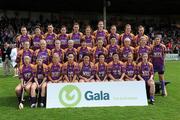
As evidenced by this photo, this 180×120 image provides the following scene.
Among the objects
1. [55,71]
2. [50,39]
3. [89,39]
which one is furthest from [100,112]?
[50,39]

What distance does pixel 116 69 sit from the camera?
36.8 ft

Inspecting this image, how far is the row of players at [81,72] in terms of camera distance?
10.9m

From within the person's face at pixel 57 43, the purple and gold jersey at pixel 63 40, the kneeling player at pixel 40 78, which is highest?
the purple and gold jersey at pixel 63 40

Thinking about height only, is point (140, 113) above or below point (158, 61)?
below

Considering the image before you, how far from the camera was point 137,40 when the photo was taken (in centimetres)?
1236

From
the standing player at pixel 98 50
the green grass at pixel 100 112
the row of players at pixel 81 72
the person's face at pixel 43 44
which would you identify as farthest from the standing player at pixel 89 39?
the green grass at pixel 100 112

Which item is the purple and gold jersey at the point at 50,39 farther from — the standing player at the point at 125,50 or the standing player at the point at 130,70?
the standing player at the point at 130,70

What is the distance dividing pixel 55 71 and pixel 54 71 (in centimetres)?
3

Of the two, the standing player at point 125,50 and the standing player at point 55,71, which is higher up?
the standing player at point 125,50

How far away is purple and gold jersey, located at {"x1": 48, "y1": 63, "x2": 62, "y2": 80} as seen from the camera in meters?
11.0

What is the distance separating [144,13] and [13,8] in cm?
1244

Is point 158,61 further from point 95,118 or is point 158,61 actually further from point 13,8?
point 13,8

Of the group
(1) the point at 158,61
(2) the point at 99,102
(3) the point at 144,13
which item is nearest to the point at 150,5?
(3) the point at 144,13

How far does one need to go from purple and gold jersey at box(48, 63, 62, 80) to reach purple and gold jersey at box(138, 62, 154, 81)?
6.94 feet
